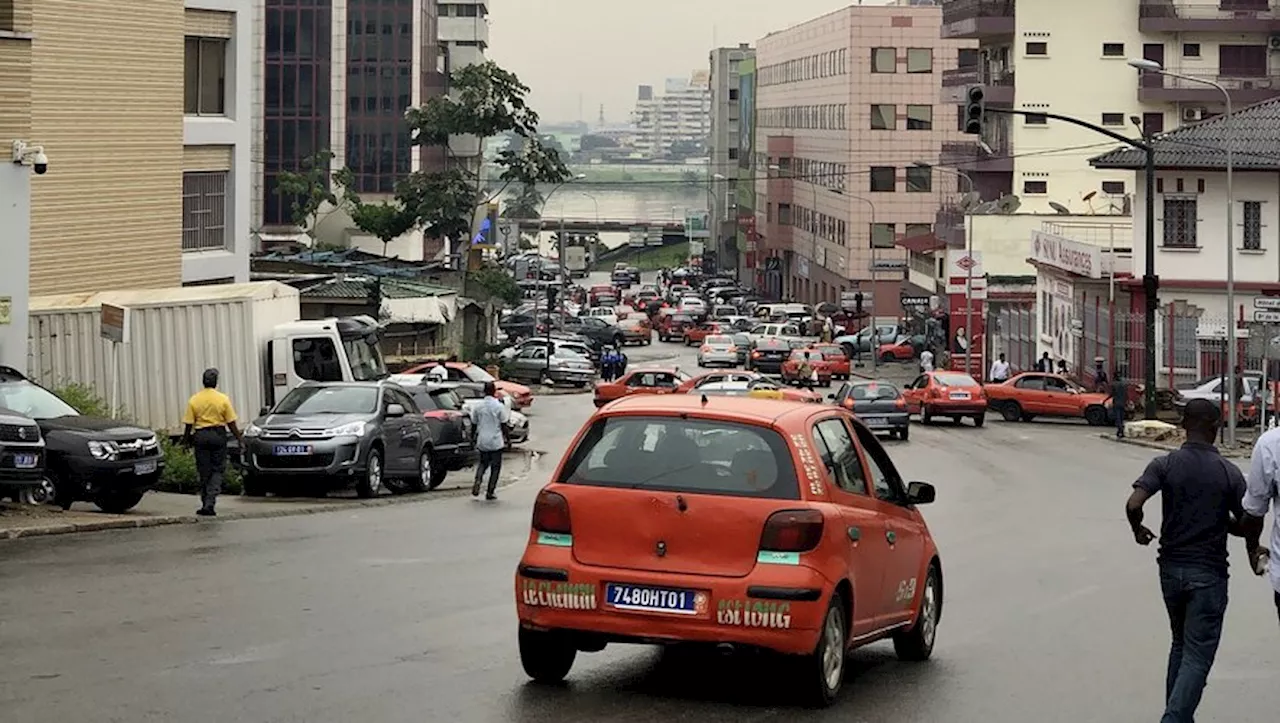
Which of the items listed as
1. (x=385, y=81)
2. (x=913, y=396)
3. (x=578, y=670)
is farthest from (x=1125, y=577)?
(x=385, y=81)

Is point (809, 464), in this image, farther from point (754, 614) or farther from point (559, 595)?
point (559, 595)

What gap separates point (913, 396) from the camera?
182 feet

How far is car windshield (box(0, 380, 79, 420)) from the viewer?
23469mm

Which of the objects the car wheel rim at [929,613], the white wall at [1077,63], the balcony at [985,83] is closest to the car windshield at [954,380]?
the balcony at [985,83]

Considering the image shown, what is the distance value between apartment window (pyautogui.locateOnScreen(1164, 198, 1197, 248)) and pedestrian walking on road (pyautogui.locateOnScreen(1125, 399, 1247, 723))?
4737cm

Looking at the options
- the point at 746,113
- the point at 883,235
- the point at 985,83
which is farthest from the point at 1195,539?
the point at 746,113

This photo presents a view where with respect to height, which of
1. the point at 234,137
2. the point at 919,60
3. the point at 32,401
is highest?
the point at 919,60

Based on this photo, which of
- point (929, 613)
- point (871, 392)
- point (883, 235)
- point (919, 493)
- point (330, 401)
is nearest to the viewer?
point (919, 493)

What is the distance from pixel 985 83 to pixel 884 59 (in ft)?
96.6

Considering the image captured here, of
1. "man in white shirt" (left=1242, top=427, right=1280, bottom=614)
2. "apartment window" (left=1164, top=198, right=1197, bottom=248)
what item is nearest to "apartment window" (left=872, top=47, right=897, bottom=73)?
"apartment window" (left=1164, top=198, right=1197, bottom=248)

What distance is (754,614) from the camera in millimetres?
11156

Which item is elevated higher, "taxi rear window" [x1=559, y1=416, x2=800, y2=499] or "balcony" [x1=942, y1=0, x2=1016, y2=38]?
"balcony" [x1=942, y1=0, x2=1016, y2=38]

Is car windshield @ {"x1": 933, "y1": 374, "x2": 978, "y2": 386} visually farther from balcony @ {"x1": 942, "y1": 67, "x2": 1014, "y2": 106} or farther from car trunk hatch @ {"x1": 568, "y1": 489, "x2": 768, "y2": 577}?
car trunk hatch @ {"x1": 568, "y1": 489, "x2": 768, "y2": 577}

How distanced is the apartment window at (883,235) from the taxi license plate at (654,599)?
342 feet
